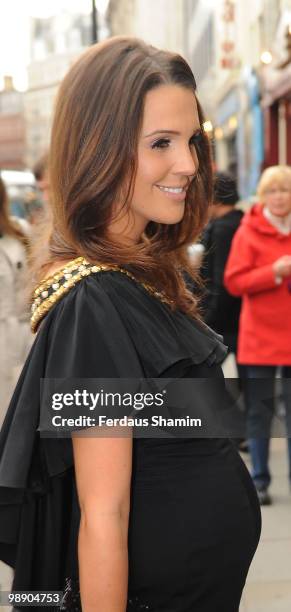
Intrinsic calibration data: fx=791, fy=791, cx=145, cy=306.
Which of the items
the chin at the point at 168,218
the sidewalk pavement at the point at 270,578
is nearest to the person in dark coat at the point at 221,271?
the sidewalk pavement at the point at 270,578

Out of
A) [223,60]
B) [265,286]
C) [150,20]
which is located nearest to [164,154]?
[265,286]

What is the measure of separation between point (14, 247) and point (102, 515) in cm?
239

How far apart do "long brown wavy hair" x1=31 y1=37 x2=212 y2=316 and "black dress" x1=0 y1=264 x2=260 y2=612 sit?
6 cm

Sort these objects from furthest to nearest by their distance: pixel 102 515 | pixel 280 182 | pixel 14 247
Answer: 1. pixel 280 182
2. pixel 14 247
3. pixel 102 515

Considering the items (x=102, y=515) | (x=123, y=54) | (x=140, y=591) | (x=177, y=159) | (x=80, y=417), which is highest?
Result: (x=123, y=54)

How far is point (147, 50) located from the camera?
3.66 feet

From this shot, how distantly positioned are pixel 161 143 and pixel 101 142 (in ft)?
0.29

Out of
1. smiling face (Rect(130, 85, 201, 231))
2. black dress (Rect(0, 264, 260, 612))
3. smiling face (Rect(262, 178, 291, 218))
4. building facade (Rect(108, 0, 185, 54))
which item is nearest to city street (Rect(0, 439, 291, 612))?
black dress (Rect(0, 264, 260, 612))

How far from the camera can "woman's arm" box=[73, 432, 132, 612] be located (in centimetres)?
97

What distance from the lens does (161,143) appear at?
3.54ft

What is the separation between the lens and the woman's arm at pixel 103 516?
97 centimetres

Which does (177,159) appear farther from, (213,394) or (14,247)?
(14,247)

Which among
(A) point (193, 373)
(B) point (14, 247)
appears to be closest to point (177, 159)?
(A) point (193, 373)

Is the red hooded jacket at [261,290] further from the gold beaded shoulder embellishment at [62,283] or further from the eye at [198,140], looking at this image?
the gold beaded shoulder embellishment at [62,283]
